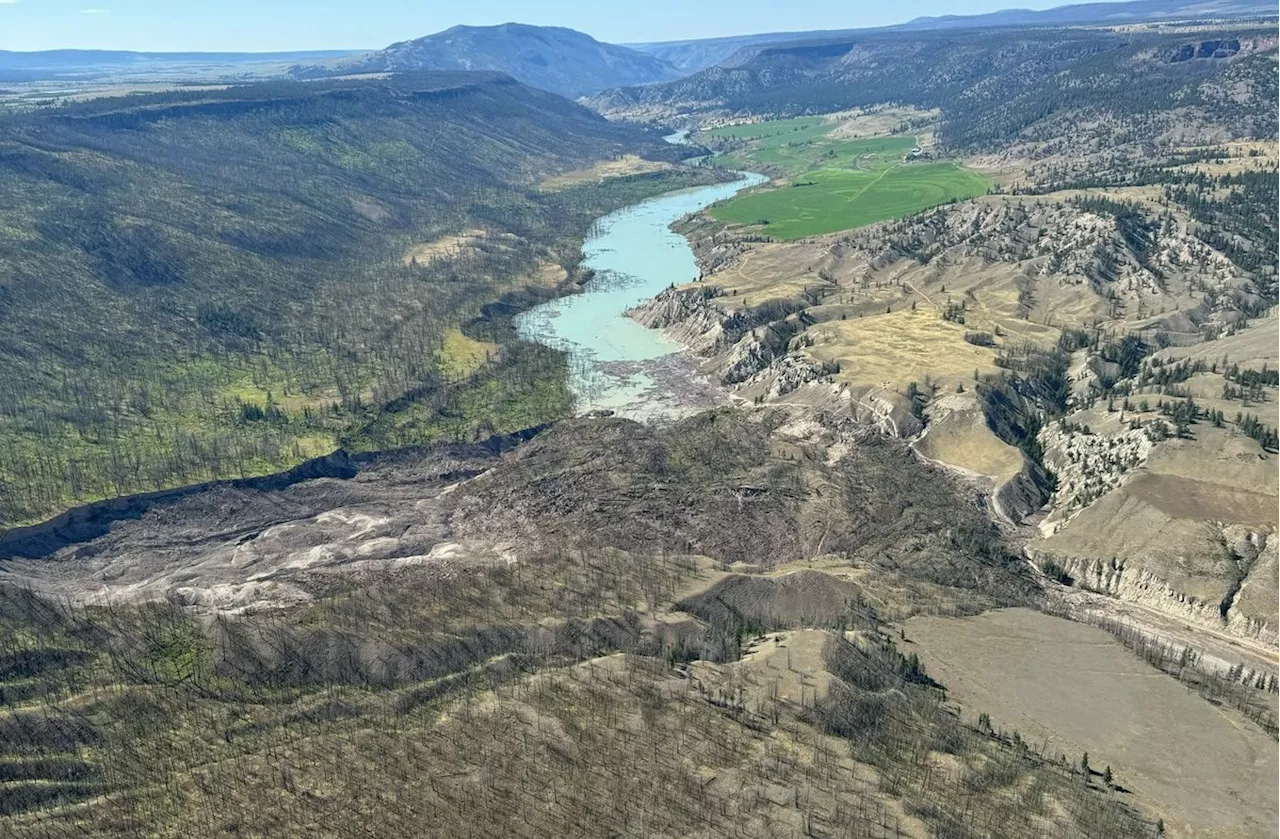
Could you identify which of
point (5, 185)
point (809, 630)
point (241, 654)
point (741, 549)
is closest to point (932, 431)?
point (741, 549)

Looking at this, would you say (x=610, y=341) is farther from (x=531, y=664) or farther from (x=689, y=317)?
(x=531, y=664)

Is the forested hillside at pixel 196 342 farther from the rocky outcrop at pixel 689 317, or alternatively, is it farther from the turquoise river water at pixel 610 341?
the rocky outcrop at pixel 689 317

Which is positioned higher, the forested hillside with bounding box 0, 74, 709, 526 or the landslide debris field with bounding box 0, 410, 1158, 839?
the forested hillside with bounding box 0, 74, 709, 526

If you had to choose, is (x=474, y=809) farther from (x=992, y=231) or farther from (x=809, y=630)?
(x=992, y=231)

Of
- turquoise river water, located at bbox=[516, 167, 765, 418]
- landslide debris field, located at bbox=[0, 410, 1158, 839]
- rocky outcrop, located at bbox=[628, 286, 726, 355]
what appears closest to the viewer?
landslide debris field, located at bbox=[0, 410, 1158, 839]

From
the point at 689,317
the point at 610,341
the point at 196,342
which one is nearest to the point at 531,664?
the point at 610,341

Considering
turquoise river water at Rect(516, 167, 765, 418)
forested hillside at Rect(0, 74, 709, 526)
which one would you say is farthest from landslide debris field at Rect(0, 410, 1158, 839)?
turquoise river water at Rect(516, 167, 765, 418)

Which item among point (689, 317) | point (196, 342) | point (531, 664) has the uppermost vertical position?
point (196, 342)

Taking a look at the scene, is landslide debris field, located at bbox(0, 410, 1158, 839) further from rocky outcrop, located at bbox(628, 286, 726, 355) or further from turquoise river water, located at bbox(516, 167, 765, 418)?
rocky outcrop, located at bbox(628, 286, 726, 355)
